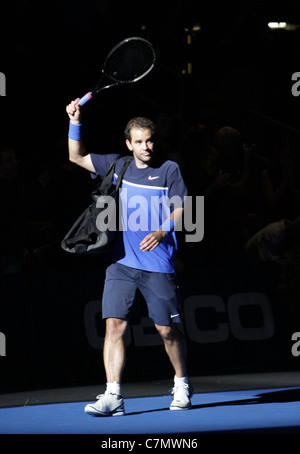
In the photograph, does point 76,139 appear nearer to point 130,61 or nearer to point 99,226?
point 99,226

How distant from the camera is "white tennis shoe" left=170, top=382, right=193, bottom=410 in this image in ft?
25.8

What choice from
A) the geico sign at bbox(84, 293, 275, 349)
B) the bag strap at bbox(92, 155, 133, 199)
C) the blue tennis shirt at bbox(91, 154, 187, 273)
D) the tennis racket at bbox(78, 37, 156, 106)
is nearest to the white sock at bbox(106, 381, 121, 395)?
the blue tennis shirt at bbox(91, 154, 187, 273)

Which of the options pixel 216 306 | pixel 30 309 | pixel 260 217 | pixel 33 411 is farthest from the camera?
pixel 260 217

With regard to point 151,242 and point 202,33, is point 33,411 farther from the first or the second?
point 202,33

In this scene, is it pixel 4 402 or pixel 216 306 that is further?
pixel 216 306

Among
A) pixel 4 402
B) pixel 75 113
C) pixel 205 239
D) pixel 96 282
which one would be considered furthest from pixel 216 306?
pixel 75 113

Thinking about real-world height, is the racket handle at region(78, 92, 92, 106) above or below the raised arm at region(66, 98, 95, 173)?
above

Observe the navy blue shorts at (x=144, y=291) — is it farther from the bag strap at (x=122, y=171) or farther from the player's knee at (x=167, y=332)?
the bag strap at (x=122, y=171)

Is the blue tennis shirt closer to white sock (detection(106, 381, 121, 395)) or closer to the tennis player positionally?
the tennis player

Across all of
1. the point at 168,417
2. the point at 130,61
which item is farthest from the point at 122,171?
the point at 168,417

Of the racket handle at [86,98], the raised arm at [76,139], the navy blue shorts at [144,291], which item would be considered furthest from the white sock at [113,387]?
the racket handle at [86,98]

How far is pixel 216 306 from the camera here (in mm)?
11086

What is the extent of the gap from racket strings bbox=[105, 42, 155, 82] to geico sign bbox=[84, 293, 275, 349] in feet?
10.9
